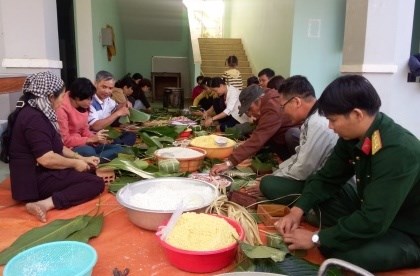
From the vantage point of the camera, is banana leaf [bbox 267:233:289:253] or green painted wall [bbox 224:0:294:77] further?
green painted wall [bbox 224:0:294:77]

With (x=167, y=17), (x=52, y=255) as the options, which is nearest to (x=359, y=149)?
(x=52, y=255)

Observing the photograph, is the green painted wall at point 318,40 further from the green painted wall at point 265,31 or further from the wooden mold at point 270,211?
the wooden mold at point 270,211

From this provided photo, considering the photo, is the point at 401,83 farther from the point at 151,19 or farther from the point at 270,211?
the point at 151,19

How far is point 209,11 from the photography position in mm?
12125

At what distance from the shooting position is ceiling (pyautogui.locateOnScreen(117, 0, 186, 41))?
10.2 m

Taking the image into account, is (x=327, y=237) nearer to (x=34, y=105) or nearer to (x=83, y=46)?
(x=34, y=105)

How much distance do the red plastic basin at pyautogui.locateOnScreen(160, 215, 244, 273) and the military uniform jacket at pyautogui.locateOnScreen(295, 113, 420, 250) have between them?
39 cm

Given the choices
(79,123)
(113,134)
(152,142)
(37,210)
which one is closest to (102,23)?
(113,134)

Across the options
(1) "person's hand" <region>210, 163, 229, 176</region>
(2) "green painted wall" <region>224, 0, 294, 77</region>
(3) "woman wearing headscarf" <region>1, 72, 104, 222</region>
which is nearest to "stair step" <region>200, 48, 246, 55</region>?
(2) "green painted wall" <region>224, 0, 294, 77</region>

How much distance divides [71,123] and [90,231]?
143 centimetres

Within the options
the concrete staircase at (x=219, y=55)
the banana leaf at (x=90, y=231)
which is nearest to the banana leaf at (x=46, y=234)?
the banana leaf at (x=90, y=231)

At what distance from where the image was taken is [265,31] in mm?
8055

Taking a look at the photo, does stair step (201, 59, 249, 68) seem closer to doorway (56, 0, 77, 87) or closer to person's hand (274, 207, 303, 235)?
doorway (56, 0, 77, 87)

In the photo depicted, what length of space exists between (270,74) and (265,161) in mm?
2425
